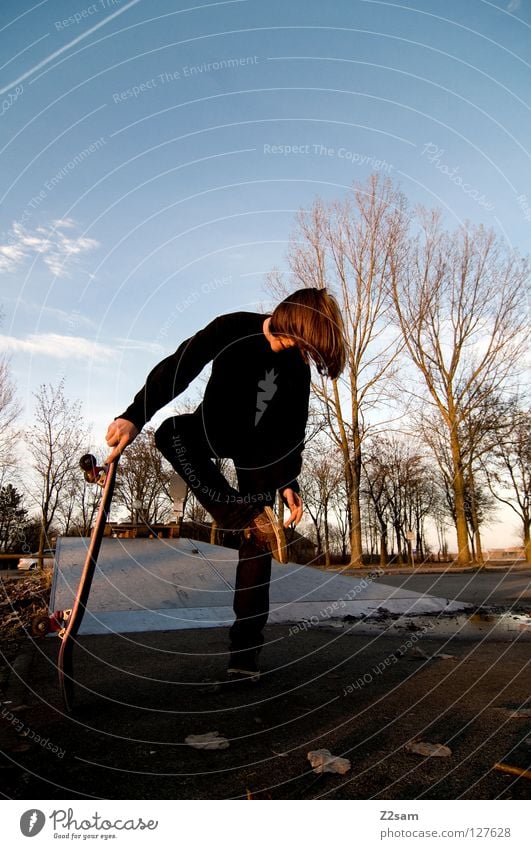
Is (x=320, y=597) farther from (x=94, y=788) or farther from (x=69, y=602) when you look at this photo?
(x=94, y=788)

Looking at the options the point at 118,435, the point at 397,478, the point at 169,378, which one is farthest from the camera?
the point at 397,478

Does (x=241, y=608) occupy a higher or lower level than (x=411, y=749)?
higher

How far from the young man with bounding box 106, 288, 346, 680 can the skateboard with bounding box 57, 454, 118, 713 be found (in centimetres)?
42

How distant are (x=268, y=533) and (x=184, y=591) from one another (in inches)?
Result: 116

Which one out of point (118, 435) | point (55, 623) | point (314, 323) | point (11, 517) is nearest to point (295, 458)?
point (314, 323)

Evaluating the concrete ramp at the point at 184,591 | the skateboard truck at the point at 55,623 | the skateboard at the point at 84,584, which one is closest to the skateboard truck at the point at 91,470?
the skateboard at the point at 84,584

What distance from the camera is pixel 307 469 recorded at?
14.2 m

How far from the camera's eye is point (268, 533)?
2.79 metres

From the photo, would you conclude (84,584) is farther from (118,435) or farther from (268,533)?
(268,533)

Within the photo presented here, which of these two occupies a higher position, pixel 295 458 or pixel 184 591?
pixel 295 458

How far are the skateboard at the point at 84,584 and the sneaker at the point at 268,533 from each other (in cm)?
79

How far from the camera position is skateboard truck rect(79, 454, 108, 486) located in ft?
8.45

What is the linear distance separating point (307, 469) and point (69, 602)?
33.4ft
